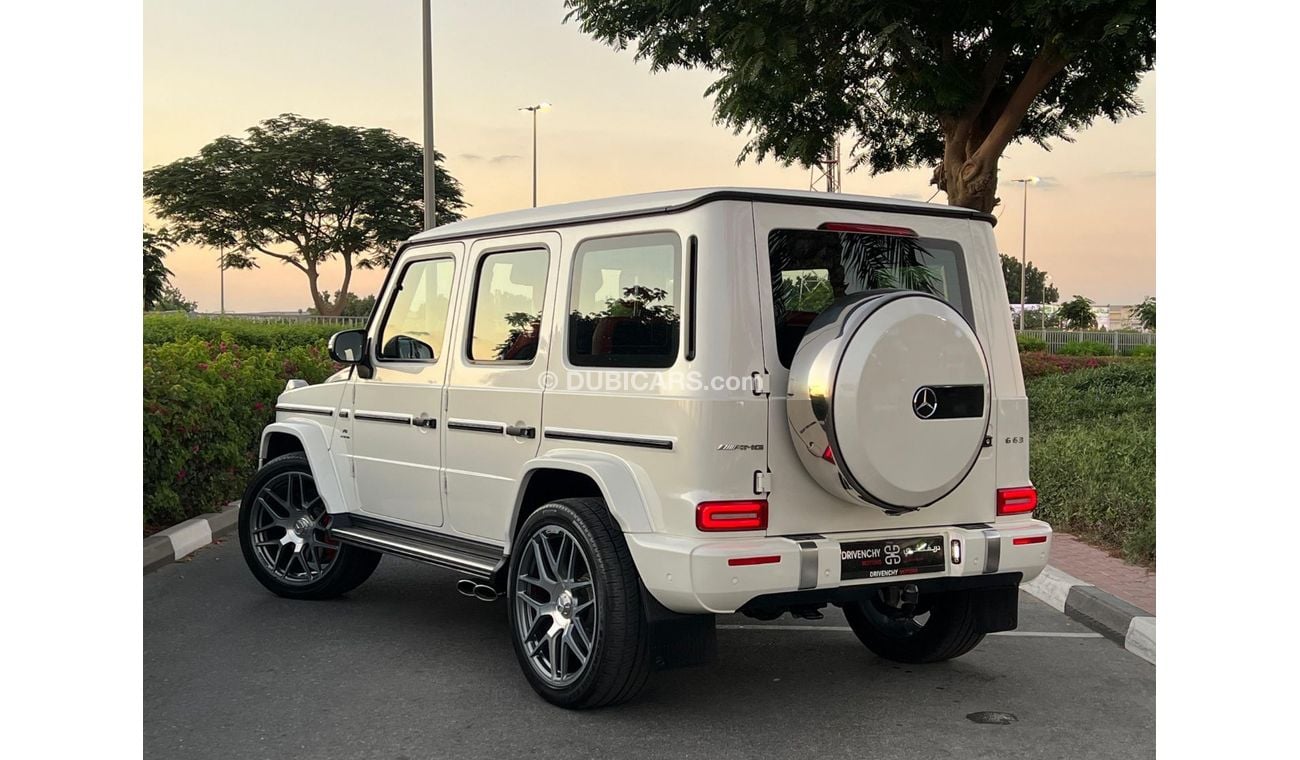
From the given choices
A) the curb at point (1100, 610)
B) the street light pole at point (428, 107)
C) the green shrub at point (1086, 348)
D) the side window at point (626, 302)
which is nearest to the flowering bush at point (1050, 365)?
the street light pole at point (428, 107)

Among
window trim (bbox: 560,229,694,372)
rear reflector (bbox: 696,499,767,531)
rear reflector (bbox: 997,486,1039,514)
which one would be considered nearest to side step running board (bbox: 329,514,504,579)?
window trim (bbox: 560,229,694,372)

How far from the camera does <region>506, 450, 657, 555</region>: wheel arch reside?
5156 mm

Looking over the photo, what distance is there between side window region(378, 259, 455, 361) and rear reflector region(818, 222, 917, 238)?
2.21 m

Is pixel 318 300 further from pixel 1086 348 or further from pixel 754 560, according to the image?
pixel 754 560

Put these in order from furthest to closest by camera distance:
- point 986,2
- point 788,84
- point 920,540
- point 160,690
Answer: point 788,84
point 986,2
point 160,690
point 920,540

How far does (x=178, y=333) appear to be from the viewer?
2678cm

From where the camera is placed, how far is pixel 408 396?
6.75 metres

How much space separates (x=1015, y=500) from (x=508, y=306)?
250 centimetres

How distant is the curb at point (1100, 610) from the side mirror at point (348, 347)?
154 inches

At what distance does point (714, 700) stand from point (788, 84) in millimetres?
10652

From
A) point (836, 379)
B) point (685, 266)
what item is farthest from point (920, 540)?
point (685, 266)

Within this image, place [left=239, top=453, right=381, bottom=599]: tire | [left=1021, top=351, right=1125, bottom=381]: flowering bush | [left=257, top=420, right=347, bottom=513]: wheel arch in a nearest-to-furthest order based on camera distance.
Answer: [left=257, top=420, right=347, bottom=513]: wheel arch < [left=239, top=453, right=381, bottom=599]: tire < [left=1021, top=351, right=1125, bottom=381]: flowering bush

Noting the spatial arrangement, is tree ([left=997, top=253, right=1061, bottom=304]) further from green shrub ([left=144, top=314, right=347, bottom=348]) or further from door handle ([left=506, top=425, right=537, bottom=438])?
door handle ([left=506, top=425, right=537, bottom=438])

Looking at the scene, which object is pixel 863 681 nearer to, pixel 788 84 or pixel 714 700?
pixel 714 700
